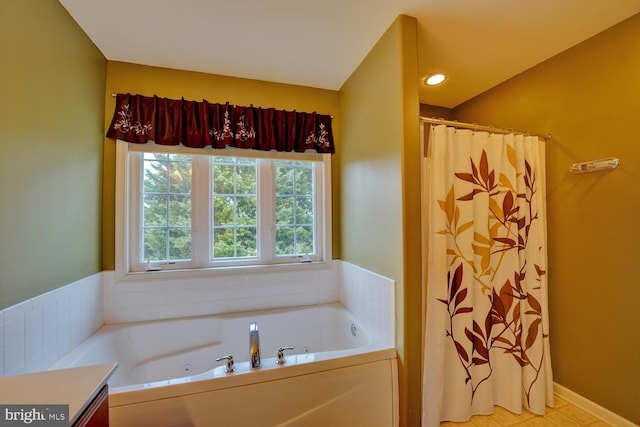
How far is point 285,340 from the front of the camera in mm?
2193

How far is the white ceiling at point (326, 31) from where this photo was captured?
1.48 m

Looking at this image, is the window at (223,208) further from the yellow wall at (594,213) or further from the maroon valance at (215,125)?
the yellow wall at (594,213)

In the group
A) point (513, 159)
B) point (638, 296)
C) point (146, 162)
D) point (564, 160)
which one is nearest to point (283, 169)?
point (146, 162)

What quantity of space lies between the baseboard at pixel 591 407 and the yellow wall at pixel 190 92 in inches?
74.2

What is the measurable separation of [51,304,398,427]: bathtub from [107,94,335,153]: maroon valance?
56.0 inches

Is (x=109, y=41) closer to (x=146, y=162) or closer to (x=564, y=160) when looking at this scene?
(x=146, y=162)

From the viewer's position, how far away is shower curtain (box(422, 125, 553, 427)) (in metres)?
1.57

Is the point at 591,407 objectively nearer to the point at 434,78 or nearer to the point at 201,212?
the point at 434,78

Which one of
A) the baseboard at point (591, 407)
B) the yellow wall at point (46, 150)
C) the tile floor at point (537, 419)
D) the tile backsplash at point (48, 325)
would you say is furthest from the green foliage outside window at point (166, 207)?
the baseboard at point (591, 407)

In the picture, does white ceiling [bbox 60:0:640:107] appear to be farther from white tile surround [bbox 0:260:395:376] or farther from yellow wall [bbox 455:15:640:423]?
white tile surround [bbox 0:260:395:376]

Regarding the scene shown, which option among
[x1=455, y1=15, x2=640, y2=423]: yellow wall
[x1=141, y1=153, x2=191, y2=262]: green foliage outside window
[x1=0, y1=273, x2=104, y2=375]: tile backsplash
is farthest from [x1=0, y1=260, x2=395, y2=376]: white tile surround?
[x1=455, y1=15, x2=640, y2=423]: yellow wall

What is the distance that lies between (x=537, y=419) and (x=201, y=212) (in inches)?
108

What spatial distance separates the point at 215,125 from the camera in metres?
2.13

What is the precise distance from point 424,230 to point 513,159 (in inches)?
32.3
